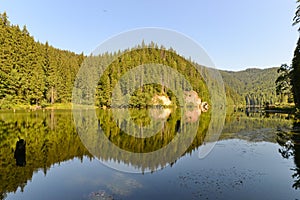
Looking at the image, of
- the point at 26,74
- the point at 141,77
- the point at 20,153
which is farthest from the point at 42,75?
the point at 20,153

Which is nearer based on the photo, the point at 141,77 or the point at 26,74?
the point at 26,74

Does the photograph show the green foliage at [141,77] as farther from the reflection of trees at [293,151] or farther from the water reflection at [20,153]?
the reflection of trees at [293,151]

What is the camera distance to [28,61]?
73500mm

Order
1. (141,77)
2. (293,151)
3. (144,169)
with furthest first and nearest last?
1. (141,77)
2. (293,151)
3. (144,169)

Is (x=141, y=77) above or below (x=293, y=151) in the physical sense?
above

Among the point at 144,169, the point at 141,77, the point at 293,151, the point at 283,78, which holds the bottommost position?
the point at 144,169

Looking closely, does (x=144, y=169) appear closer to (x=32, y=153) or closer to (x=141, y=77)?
(x=32, y=153)

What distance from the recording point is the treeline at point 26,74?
5909 centimetres

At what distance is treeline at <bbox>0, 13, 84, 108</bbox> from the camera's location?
5909 cm

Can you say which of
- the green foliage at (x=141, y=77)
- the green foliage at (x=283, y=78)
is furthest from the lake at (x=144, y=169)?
the green foliage at (x=141, y=77)

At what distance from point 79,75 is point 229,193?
95.2m


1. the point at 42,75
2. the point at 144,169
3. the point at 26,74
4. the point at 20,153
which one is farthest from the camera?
the point at 42,75

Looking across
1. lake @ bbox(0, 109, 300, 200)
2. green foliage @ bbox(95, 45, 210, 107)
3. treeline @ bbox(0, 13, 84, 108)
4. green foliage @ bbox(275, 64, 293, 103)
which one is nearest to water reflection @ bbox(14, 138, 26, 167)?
lake @ bbox(0, 109, 300, 200)

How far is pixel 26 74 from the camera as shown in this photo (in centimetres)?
6675
